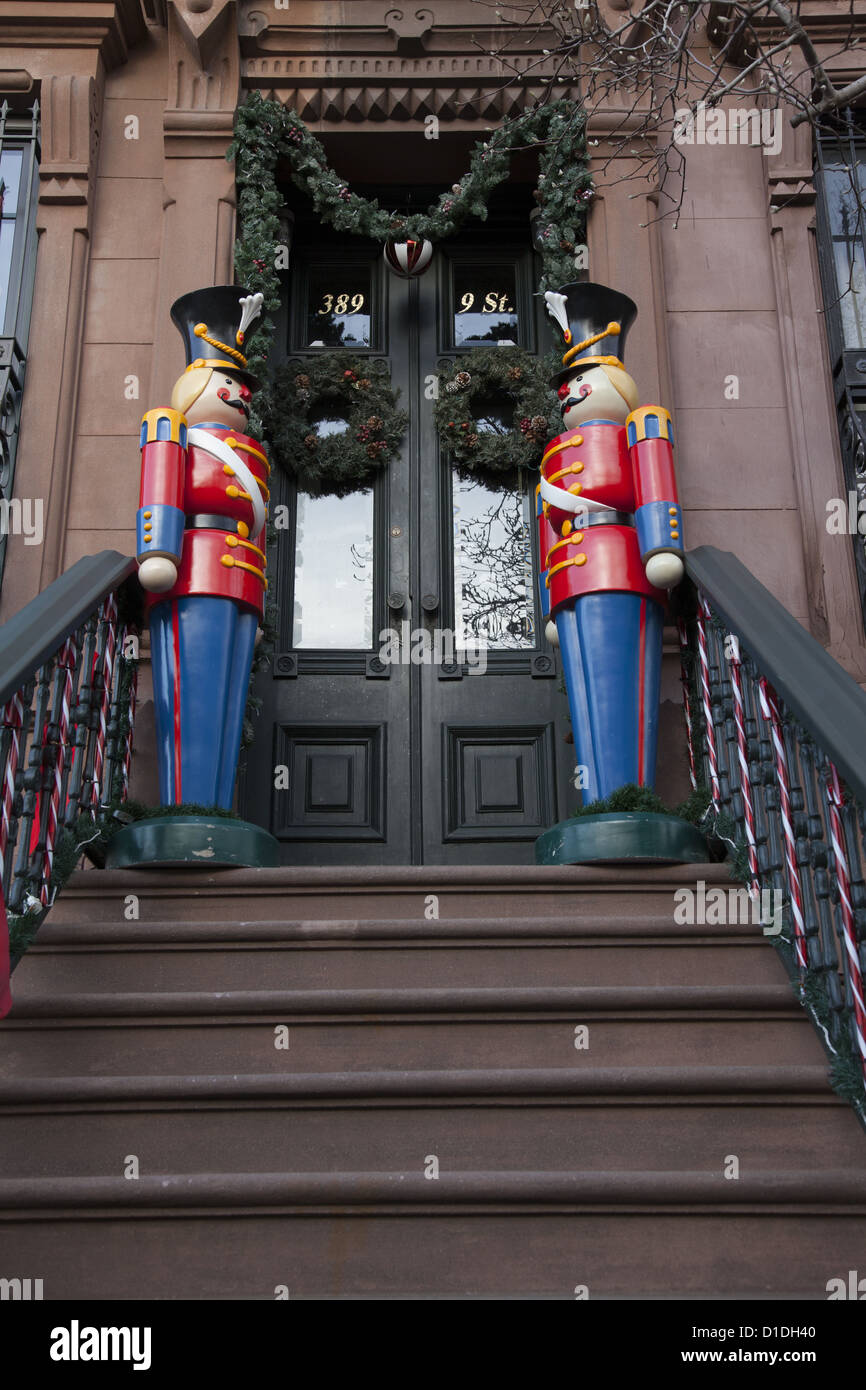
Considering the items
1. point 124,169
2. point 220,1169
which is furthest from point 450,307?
point 220,1169

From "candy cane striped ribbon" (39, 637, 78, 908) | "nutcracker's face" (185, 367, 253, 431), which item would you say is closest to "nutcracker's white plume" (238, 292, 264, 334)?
"nutcracker's face" (185, 367, 253, 431)

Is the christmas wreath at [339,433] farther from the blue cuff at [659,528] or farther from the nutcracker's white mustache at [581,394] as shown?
A: the blue cuff at [659,528]

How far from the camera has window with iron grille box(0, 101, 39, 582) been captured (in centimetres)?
643

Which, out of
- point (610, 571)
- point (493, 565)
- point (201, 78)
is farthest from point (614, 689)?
point (201, 78)

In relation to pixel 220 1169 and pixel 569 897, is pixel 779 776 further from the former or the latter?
pixel 220 1169

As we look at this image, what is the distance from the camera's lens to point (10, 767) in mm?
4047

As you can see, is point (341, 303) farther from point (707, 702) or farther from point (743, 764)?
point (743, 764)

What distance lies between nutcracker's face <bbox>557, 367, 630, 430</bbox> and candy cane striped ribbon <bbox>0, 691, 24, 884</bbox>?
2.57 metres

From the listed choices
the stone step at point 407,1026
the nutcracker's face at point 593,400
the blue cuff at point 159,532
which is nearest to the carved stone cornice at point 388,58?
the nutcracker's face at point 593,400

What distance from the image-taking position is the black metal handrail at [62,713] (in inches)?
158

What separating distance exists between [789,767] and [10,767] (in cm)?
248

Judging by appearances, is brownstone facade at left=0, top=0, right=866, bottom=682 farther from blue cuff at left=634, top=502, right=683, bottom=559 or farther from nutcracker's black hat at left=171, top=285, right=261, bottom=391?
blue cuff at left=634, top=502, right=683, bottom=559

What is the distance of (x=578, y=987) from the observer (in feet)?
12.4

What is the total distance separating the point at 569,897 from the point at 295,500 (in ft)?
11.3
